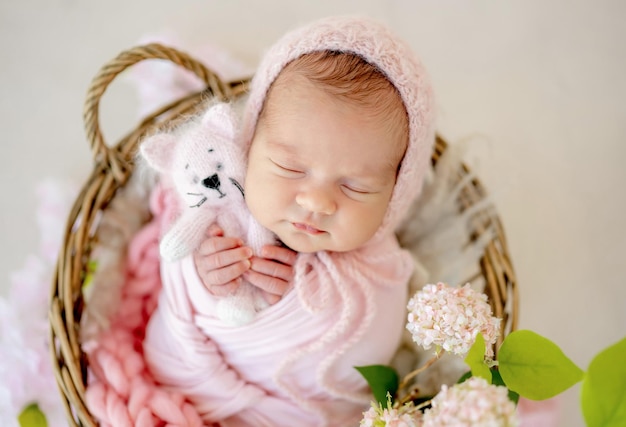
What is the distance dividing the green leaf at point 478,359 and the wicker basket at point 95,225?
0.49 m

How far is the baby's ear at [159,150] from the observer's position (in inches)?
41.8

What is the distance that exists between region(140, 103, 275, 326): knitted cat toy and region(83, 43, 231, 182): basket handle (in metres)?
0.16

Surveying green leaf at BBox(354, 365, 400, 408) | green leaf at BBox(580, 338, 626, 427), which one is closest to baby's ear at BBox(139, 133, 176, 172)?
green leaf at BBox(354, 365, 400, 408)

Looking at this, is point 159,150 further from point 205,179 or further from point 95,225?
point 95,225

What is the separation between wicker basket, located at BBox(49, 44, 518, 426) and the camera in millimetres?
1092

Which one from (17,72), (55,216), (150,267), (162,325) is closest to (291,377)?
(162,325)

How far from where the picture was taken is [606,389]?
64 centimetres

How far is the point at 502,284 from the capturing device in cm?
125

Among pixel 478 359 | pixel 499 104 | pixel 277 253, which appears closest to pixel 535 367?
pixel 478 359

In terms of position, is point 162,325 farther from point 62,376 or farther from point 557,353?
point 557,353

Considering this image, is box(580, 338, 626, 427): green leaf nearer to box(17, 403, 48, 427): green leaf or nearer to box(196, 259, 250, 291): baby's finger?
box(196, 259, 250, 291): baby's finger

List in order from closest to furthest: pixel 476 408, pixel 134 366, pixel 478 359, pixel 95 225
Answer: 1. pixel 476 408
2. pixel 478 359
3. pixel 134 366
4. pixel 95 225

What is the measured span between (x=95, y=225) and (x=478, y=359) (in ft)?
3.10

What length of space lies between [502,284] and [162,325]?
2.46 feet
